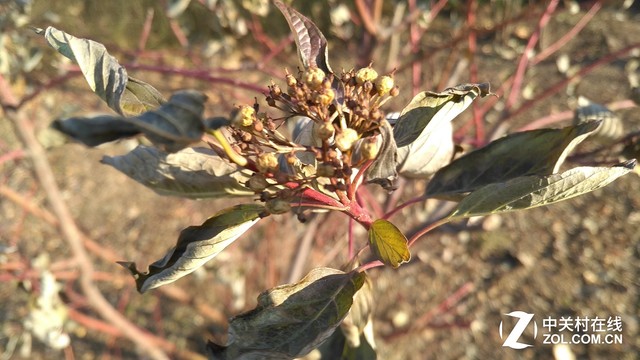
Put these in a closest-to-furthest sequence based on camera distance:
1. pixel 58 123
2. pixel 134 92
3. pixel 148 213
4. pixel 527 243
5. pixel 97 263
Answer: pixel 58 123 → pixel 134 92 → pixel 527 243 → pixel 97 263 → pixel 148 213

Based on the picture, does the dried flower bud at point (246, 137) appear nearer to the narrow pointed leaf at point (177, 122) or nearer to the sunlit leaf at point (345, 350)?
the narrow pointed leaf at point (177, 122)

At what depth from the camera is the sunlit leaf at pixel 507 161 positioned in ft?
1.95

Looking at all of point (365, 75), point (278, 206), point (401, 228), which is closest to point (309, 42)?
point (365, 75)

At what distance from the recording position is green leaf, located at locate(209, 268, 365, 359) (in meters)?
0.52

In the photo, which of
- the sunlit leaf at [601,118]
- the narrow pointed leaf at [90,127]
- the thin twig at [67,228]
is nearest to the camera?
the narrow pointed leaf at [90,127]

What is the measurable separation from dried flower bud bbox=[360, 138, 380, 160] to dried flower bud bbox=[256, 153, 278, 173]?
86mm

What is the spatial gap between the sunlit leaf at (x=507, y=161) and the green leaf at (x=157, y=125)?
14.6 inches

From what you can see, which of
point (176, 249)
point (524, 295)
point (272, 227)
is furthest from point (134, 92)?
point (524, 295)

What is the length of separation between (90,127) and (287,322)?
0.27m

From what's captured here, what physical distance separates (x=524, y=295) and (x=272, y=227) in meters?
0.89

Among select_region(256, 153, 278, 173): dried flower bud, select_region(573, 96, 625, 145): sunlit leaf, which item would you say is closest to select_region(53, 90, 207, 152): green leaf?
select_region(256, 153, 278, 173): dried flower bud

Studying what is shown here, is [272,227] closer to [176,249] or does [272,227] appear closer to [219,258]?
[219,258]

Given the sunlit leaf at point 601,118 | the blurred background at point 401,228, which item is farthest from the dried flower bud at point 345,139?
the blurred background at point 401,228

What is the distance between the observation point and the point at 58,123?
358 millimetres
